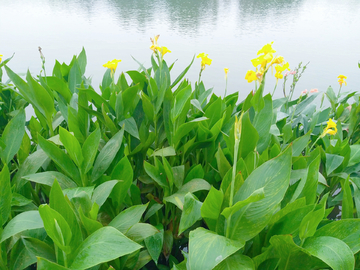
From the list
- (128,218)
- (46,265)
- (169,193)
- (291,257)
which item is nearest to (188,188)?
(169,193)

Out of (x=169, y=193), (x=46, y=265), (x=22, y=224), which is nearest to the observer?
(x=46, y=265)

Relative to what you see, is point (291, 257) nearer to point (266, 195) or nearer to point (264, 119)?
point (266, 195)

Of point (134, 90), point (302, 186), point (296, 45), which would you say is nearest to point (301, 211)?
point (302, 186)

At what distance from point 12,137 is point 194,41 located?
4077 mm

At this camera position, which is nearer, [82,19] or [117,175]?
[117,175]

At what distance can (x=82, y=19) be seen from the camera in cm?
666

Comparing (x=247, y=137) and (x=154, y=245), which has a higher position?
(x=247, y=137)

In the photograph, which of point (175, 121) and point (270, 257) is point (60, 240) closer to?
point (270, 257)

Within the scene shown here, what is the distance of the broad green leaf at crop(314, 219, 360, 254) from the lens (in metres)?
0.60

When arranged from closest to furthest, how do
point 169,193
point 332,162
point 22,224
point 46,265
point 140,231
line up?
point 46,265 < point 22,224 < point 140,231 < point 169,193 < point 332,162

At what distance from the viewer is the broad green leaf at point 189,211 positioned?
65 centimetres

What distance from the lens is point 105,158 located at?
83cm

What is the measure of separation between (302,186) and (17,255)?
68cm

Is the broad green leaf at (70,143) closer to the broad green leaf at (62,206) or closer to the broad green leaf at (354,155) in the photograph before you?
Result: the broad green leaf at (62,206)
